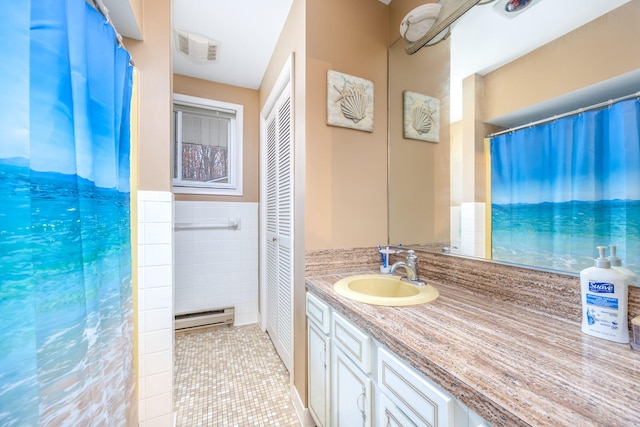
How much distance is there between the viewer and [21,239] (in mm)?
510

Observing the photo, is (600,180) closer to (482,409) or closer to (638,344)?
(638,344)

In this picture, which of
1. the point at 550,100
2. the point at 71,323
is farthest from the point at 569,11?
the point at 71,323

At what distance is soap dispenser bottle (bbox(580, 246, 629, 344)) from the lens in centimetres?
63

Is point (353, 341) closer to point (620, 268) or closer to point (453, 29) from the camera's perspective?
point (620, 268)

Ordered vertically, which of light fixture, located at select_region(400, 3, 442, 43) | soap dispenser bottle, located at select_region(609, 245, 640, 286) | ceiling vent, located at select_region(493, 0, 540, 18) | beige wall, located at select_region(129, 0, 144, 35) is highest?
light fixture, located at select_region(400, 3, 442, 43)

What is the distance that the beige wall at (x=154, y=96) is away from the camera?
1247 mm

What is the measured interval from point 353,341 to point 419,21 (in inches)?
63.7

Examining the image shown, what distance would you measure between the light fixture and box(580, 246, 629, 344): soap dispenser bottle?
1.31 meters

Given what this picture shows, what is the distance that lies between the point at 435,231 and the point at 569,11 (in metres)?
0.97

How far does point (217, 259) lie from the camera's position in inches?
96.7

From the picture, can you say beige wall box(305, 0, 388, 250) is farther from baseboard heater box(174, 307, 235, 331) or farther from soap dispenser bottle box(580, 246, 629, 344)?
baseboard heater box(174, 307, 235, 331)

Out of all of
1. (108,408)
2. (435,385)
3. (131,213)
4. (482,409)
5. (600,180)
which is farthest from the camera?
(131,213)

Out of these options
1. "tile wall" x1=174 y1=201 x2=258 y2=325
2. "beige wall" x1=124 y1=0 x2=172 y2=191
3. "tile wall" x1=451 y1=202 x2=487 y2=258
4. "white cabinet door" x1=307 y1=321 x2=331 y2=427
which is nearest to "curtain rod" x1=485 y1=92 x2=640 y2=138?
"tile wall" x1=451 y1=202 x2=487 y2=258

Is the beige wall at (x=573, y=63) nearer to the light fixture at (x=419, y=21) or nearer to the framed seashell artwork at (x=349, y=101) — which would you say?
the light fixture at (x=419, y=21)
